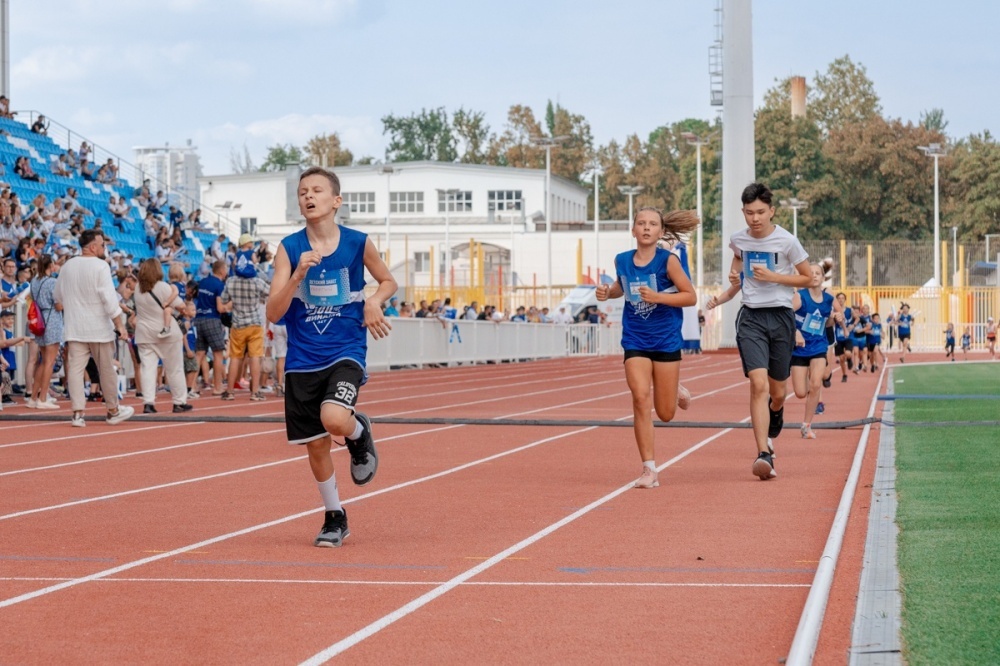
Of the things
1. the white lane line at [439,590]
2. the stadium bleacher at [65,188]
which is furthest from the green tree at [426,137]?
the white lane line at [439,590]

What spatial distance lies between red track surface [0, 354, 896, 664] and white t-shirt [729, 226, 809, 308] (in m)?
1.30

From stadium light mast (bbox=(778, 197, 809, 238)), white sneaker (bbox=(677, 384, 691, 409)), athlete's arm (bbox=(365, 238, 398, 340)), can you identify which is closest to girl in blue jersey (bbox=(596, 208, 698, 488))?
white sneaker (bbox=(677, 384, 691, 409))

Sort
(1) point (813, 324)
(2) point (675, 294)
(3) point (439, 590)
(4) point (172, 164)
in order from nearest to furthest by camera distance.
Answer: (3) point (439, 590), (2) point (675, 294), (1) point (813, 324), (4) point (172, 164)

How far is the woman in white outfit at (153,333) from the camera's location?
17297 mm

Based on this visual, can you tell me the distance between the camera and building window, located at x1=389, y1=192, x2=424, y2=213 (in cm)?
9744

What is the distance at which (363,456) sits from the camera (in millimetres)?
7801

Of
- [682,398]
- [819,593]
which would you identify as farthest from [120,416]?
[819,593]

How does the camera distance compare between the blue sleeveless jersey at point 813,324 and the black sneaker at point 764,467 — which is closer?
the black sneaker at point 764,467

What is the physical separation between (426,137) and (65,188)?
93946mm

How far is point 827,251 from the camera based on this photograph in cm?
7162

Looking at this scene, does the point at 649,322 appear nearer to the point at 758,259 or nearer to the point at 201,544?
the point at 758,259

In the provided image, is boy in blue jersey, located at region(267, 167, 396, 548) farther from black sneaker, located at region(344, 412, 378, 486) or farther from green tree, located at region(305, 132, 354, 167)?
green tree, located at region(305, 132, 354, 167)

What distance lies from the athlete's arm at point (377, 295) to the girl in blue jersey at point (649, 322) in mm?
2903

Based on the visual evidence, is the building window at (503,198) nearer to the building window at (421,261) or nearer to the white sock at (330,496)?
the building window at (421,261)
